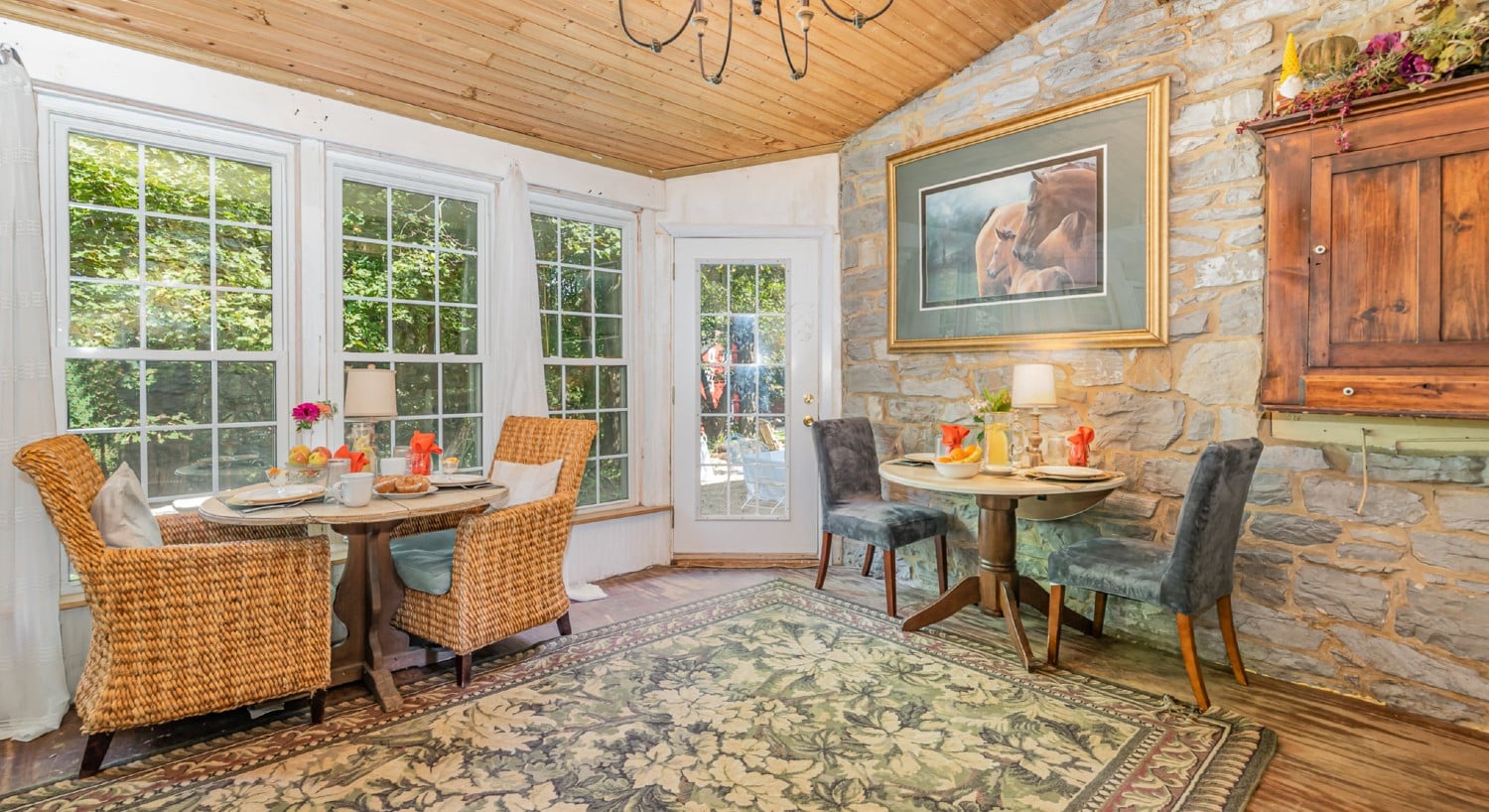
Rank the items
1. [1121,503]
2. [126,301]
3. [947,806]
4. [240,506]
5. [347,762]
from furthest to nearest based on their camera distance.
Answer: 1. [1121,503]
2. [126,301]
3. [240,506]
4. [347,762]
5. [947,806]

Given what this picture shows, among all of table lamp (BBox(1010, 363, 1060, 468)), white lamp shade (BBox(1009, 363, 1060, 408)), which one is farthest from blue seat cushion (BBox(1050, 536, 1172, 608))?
white lamp shade (BBox(1009, 363, 1060, 408))

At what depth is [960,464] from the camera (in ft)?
9.62

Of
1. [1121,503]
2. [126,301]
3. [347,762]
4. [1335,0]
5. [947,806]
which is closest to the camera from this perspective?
[947,806]

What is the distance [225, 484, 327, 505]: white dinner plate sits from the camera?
8.04ft

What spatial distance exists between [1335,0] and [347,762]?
419cm

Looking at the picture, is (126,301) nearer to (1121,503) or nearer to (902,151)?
(902,151)

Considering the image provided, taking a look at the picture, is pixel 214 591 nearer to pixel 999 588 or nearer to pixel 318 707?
pixel 318 707

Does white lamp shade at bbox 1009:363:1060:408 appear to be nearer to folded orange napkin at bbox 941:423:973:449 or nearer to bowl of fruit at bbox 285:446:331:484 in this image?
folded orange napkin at bbox 941:423:973:449

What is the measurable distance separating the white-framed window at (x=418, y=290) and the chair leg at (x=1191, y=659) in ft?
10.7

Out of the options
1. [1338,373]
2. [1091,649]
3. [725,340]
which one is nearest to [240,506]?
[725,340]

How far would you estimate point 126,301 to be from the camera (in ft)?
9.34

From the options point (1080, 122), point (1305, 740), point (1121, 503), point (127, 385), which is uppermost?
point (1080, 122)

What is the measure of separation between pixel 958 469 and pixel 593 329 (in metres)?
2.40

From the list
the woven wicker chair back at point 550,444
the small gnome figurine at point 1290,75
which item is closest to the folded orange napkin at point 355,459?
the woven wicker chair back at point 550,444
